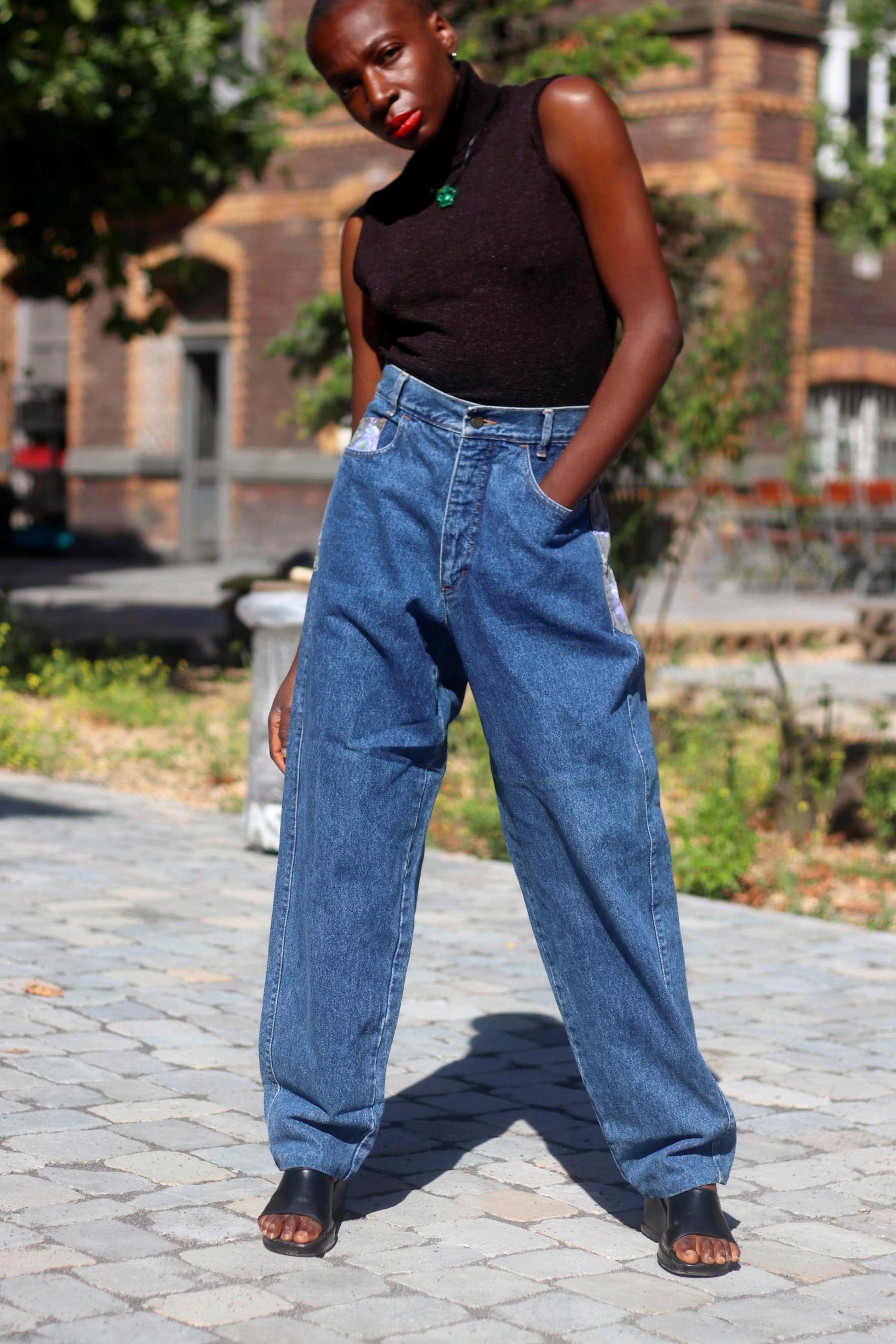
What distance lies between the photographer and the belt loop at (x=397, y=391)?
3.06 metres

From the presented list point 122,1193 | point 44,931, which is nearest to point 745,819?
point 44,931

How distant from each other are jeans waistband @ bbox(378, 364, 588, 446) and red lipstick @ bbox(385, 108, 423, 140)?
1.23 feet

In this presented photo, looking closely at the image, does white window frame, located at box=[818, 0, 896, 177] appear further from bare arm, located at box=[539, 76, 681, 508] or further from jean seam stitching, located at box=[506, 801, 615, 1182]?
jean seam stitching, located at box=[506, 801, 615, 1182]

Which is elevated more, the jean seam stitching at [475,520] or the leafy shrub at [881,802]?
the jean seam stitching at [475,520]

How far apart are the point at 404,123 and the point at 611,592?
77cm

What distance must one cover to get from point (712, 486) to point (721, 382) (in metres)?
0.52

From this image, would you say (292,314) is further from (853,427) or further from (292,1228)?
(292,1228)

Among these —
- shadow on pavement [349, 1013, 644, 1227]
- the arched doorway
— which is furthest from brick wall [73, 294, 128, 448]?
shadow on pavement [349, 1013, 644, 1227]

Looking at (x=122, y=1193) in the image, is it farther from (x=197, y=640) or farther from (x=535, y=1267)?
(x=197, y=640)

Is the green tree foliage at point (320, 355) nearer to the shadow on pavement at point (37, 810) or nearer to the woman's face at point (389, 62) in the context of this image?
the shadow on pavement at point (37, 810)

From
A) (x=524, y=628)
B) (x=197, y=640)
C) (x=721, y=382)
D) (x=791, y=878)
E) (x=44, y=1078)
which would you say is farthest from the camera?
(x=197, y=640)

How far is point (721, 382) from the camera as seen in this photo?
9695 mm

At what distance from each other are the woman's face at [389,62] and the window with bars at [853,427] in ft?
64.5

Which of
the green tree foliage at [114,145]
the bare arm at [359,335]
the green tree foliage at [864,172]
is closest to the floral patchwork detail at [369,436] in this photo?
the bare arm at [359,335]
